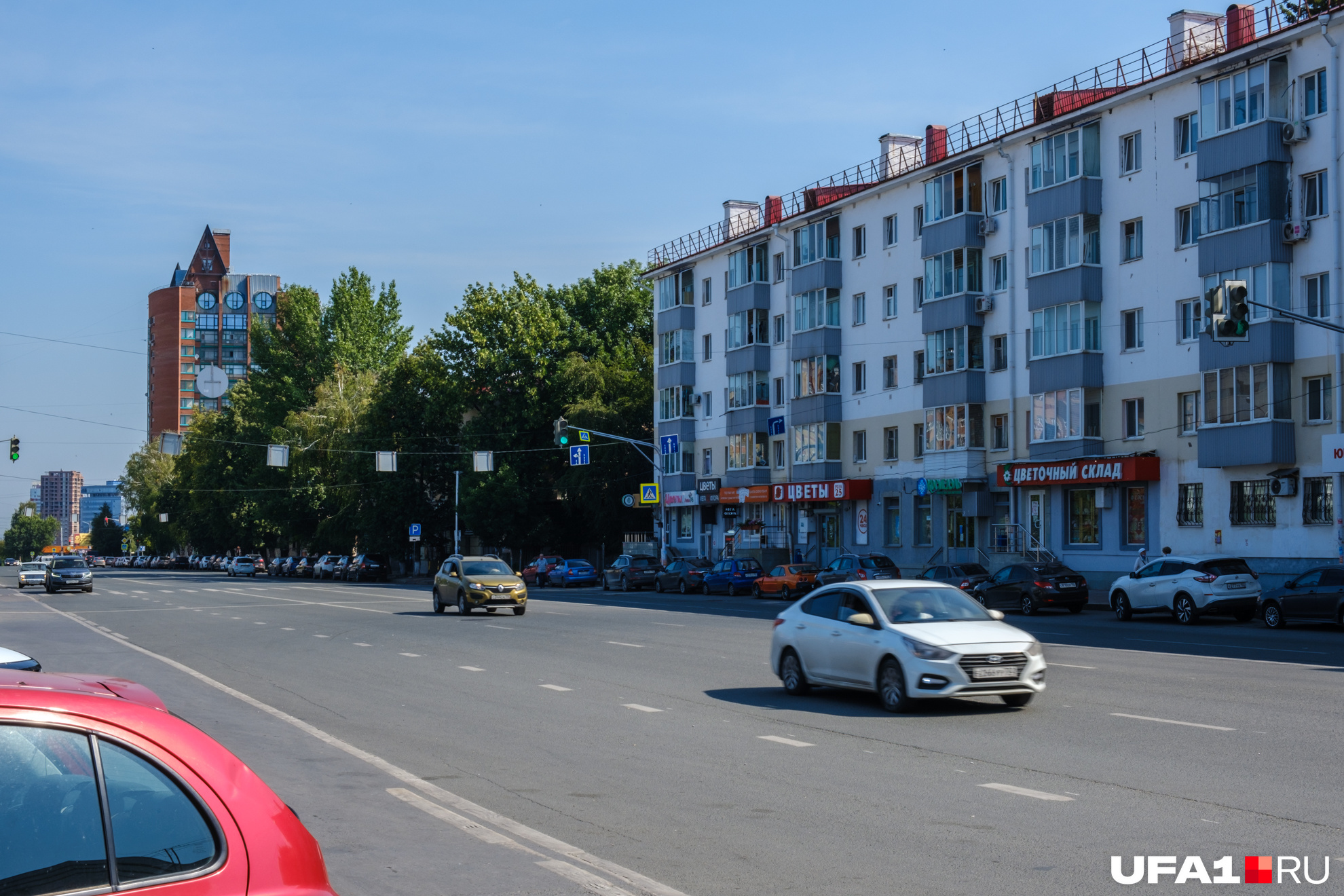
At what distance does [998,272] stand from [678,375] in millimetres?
23677

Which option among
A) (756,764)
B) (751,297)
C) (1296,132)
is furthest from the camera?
(751,297)

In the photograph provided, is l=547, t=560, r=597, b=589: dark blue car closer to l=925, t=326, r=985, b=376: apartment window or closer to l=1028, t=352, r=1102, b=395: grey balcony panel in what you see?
l=925, t=326, r=985, b=376: apartment window

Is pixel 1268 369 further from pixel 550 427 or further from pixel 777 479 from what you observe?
pixel 550 427

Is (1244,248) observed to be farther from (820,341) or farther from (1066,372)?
(820,341)

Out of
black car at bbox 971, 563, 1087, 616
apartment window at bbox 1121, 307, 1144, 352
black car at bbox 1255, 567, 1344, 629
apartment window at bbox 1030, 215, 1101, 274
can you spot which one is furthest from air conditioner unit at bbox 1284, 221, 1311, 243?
black car at bbox 1255, 567, 1344, 629

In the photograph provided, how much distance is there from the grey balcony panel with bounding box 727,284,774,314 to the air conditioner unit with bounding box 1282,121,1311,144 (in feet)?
92.2

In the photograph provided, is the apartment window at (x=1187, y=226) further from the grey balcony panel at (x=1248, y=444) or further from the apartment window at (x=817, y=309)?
the apartment window at (x=817, y=309)

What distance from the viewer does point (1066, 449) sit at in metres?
42.5

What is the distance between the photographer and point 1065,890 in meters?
6.66

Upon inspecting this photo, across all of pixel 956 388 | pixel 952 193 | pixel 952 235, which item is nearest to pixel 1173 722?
pixel 956 388

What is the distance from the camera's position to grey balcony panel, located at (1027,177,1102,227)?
A: 1655 inches

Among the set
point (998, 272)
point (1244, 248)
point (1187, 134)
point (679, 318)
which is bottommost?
point (1244, 248)

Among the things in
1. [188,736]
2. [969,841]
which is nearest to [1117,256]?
[969,841]

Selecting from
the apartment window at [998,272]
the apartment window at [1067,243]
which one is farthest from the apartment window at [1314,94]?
the apartment window at [998,272]
